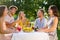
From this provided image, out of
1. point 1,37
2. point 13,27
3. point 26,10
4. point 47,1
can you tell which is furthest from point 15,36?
point 47,1

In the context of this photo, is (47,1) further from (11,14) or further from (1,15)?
(1,15)

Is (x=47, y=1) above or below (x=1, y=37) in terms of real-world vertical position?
above

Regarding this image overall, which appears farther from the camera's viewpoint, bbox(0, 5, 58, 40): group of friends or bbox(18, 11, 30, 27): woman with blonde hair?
bbox(18, 11, 30, 27): woman with blonde hair

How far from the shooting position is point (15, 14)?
162 inches

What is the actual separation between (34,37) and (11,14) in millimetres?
1162

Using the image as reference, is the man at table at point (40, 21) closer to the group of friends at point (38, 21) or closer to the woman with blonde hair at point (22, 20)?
the group of friends at point (38, 21)

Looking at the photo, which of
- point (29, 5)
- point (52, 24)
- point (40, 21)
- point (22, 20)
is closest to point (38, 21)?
point (40, 21)

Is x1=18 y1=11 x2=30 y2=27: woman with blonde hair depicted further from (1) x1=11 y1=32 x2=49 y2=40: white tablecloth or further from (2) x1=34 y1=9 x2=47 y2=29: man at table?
(1) x1=11 y1=32 x2=49 y2=40: white tablecloth

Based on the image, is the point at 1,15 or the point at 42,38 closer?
the point at 42,38

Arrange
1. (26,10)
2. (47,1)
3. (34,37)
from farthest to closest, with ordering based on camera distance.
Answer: (47,1), (26,10), (34,37)

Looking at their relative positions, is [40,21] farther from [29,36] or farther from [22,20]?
[29,36]

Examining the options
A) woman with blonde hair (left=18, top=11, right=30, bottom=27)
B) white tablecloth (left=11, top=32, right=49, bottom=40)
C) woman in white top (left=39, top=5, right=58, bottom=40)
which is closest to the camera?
white tablecloth (left=11, top=32, right=49, bottom=40)

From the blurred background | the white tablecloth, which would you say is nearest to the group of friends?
the blurred background

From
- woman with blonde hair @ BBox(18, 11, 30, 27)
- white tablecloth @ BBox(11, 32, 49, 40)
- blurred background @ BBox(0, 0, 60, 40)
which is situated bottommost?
white tablecloth @ BBox(11, 32, 49, 40)
